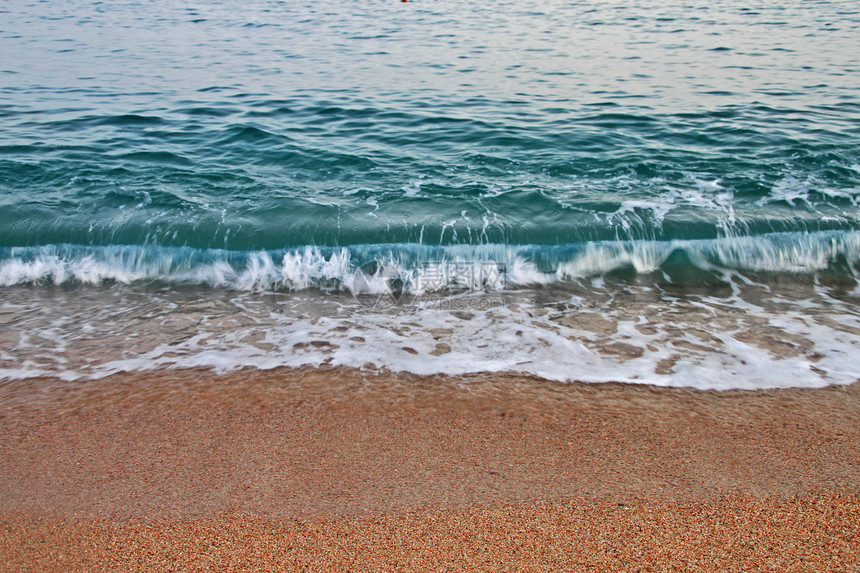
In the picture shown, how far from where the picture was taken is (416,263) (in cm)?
548

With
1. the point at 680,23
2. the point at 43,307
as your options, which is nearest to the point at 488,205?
the point at 43,307

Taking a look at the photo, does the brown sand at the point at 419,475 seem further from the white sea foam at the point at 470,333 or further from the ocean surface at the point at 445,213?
the ocean surface at the point at 445,213

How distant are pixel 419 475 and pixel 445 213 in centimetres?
393

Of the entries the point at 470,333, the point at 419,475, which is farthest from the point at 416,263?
the point at 419,475

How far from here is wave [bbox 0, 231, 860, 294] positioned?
202 inches

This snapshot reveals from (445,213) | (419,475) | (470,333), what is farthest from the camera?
(445,213)

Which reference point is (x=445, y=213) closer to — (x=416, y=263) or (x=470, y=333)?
(x=416, y=263)

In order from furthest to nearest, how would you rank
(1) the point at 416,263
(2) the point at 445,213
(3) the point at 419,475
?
(2) the point at 445,213
(1) the point at 416,263
(3) the point at 419,475

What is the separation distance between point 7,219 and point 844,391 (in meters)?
7.07

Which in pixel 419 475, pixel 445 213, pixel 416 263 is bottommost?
pixel 419 475

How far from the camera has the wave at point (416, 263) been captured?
5.12 metres

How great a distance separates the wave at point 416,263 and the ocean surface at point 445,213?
0.03 metres

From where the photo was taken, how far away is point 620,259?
5.44m

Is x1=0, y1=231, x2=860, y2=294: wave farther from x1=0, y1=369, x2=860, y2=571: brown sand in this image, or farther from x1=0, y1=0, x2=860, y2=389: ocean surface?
x1=0, y1=369, x2=860, y2=571: brown sand
